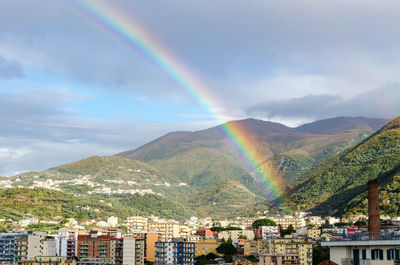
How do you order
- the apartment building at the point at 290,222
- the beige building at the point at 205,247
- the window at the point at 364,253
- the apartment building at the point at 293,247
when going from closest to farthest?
the window at the point at 364,253 → the apartment building at the point at 293,247 → the beige building at the point at 205,247 → the apartment building at the point at 290,222

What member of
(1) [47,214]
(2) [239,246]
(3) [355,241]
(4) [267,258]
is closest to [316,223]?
(2) [239,246]

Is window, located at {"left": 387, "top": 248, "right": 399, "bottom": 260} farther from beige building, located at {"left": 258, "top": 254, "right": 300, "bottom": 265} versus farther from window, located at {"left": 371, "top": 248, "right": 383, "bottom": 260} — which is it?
beige building, located at {"left": 258, "top": 254, "right": 300, "bottom": 265}

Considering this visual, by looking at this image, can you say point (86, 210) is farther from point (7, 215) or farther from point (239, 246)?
point (239, 246)

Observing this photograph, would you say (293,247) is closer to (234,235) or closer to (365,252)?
(234,235)

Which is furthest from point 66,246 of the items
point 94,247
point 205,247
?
point 205,247

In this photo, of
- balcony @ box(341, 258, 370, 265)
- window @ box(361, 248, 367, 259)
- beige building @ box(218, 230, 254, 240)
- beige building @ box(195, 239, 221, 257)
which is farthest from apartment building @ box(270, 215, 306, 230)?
window @ box(361, 248, 367, 259)

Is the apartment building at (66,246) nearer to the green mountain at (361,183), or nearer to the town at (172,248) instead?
the town at (172,248)

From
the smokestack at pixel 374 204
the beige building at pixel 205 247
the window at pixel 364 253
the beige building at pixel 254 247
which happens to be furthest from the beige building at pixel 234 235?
the window at pixel 364 253

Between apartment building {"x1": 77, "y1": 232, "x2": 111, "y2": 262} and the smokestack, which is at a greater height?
the smokestack
